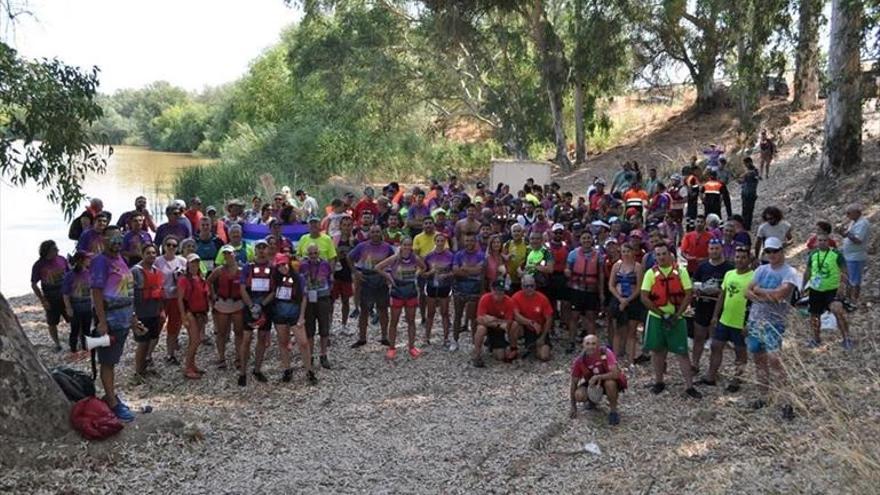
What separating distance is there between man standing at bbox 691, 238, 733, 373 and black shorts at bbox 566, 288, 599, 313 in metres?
1.27

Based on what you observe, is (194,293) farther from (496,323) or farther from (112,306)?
(496,323)

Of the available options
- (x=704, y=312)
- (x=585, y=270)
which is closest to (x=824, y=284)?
(x=704, y=312)

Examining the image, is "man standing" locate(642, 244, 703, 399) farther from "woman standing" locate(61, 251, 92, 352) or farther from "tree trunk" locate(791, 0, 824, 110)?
"tree trunk" locate(791, 0, 824, 110)

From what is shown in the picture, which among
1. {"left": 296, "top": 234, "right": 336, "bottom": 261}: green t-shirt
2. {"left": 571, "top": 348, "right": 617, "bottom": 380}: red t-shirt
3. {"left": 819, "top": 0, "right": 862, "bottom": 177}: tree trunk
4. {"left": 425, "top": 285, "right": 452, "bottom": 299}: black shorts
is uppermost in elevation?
{"left": 819, "top": 0, "right": 862, "bottom": 177}: tree trunk

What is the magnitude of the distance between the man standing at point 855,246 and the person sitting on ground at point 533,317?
12.3ft

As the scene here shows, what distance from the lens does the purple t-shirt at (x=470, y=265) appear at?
9.82 meters

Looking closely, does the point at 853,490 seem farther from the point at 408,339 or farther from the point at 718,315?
the point at 408,339

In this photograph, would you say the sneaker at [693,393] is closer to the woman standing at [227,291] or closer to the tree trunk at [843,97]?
the woman standing at [227,291]

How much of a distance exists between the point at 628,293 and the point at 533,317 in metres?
1.13

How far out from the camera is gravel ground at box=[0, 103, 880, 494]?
6.03 m

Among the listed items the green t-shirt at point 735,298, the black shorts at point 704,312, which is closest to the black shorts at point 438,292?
the black shorts at point 704,312

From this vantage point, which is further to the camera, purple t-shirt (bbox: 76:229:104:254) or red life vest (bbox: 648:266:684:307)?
purple t-shirt (bbox: 76:229:104:254)

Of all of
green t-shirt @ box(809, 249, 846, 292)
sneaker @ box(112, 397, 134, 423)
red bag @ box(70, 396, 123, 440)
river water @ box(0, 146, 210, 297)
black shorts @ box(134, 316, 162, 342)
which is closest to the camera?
red bag @ box(70, 396, 123, 440)

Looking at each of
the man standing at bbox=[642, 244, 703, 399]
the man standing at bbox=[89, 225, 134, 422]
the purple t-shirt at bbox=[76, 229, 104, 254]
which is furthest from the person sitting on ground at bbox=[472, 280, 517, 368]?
the purple t-shirt at bbox=[76, 229, 104, 254]
